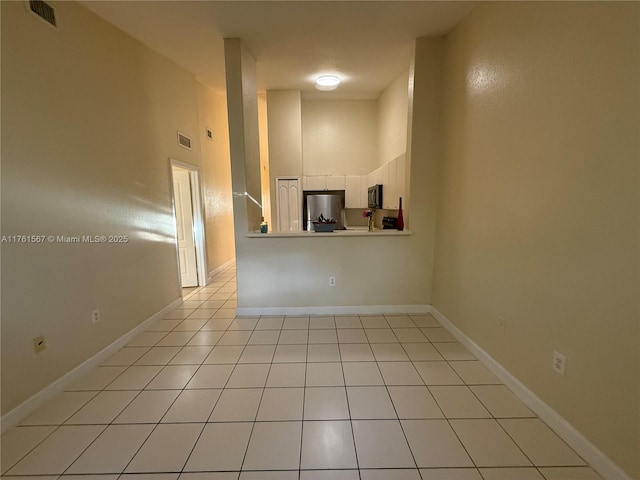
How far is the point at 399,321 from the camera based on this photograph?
10.1ft

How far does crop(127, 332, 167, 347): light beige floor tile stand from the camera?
267 cm

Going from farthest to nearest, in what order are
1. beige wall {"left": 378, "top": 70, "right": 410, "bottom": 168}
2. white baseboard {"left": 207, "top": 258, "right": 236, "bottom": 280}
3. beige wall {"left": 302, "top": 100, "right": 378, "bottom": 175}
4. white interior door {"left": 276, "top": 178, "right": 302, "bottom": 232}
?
1. beige wall {"left": 302, "top": 100, "right": 378, "bottom": 175}
2. white baseboard {"left": 207, "top": 258, "right": 236, "bottom": 280}
3. white interior door {"left": 276, "top": 178, "right": 302, "bottom": 232}
4. beige wall {"left": 378, "top": 70, "right": 410, "bottom": 168}

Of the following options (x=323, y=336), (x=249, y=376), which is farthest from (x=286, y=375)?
(x=323, y=336)

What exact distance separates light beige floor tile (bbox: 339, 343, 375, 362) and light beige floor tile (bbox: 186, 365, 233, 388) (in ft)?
3.24

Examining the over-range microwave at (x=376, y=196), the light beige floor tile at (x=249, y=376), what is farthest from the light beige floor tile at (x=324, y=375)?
the over-range microwave at (x=376, y=196)

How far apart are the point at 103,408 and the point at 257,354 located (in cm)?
110

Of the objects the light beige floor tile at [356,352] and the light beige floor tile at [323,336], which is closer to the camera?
the light beige floor tile at [356,352]

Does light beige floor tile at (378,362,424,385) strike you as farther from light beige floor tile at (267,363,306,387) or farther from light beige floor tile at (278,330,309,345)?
light beige floor tile at (278,330,309,345)

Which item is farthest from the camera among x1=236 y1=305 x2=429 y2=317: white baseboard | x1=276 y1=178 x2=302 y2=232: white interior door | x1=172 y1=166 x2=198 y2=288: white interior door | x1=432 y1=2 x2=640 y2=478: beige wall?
x1=276 y1=178 x2=302 y2=232: white interior door

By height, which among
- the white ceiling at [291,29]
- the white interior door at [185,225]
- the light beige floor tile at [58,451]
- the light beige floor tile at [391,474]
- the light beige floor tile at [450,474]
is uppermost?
the white ceiling at [291,29]

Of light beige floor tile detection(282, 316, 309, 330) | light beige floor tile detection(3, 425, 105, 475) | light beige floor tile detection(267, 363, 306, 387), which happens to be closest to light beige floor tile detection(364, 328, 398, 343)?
light beige floor tile detection(282, 316, 309, 330)

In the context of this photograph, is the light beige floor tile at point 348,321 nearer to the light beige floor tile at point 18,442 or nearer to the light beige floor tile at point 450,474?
the light beige floor tile at point 450,474

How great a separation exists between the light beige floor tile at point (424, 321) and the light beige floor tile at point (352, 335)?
70 centimetres

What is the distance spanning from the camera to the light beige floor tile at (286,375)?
6.61ft
